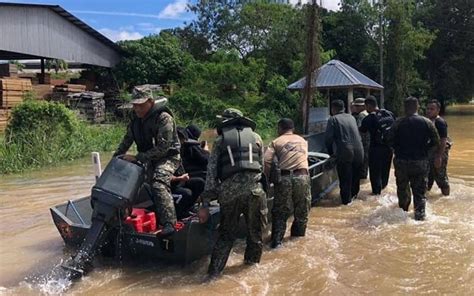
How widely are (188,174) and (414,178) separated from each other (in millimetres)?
3334

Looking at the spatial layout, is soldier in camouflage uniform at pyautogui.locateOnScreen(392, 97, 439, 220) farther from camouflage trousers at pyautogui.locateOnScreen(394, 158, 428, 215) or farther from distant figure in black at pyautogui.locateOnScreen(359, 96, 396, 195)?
distant figure in black at pyautogui.locateOnScreen(359, 96, 396, 195)

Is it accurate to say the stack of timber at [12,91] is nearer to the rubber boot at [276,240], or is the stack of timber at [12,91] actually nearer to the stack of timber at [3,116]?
the stack of timber at [3,116]

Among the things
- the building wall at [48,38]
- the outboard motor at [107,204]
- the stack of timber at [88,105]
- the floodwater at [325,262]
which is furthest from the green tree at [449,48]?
the outboard motor at [107,204]

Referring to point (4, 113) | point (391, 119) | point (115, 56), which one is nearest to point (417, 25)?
point (115, 56)

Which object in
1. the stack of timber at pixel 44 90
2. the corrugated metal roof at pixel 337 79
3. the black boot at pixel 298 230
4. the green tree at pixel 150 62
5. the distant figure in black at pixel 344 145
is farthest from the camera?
the green tree at pixel 150 62

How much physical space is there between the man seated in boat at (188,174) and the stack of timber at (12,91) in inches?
645

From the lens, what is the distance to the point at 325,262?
6336mm

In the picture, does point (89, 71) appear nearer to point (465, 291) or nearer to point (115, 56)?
point (115, 56)

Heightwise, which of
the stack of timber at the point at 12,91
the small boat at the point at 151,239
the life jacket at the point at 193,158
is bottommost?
the small boat at the point at 151,239

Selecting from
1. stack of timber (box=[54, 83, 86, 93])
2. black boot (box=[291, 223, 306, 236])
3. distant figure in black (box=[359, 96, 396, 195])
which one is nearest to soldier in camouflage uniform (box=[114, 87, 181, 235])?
black boot (box=[291, 223, 306, 236])

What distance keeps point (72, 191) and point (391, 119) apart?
706 centimetres

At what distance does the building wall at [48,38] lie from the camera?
2416 cm

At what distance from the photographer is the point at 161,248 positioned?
5828 millimetres

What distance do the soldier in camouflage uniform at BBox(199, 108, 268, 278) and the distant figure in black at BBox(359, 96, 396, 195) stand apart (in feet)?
14.7
